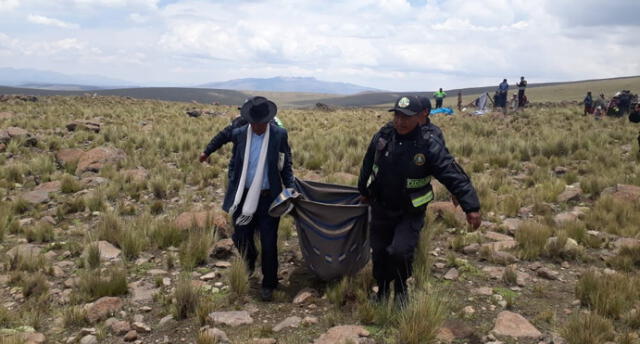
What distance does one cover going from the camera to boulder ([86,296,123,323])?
4.37 meters

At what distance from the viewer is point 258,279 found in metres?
5.48

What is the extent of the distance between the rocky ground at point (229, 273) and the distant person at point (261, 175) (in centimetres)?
57

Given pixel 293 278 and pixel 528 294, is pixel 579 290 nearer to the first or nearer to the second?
pixel 528 294

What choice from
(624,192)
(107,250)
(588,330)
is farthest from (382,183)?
(624,192)

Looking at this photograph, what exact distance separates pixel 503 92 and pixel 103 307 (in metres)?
25.5

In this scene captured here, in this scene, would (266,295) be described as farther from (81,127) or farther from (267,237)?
(81,127)

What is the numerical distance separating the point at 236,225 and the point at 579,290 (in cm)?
371

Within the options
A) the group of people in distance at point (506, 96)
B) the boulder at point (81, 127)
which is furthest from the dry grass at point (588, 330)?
the group of people in distance at point (506, 96)

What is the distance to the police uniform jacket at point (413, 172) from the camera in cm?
399

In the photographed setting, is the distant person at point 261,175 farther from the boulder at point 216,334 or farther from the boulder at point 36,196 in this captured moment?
the boulder at point 36,196

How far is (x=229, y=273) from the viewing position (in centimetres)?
520

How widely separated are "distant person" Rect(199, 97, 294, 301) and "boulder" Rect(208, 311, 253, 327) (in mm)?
448

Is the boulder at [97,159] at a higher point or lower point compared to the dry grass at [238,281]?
higher

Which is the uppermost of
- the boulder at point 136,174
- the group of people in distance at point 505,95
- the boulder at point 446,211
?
the group of people in distance at point 505,95
